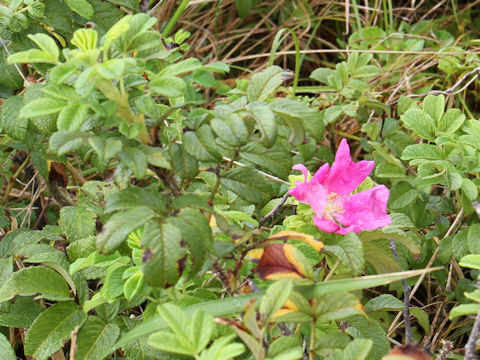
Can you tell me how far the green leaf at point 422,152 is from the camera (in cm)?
155

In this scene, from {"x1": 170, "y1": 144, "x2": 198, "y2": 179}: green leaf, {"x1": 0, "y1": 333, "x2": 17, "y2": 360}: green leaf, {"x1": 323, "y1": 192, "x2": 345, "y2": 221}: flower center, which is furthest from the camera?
{"x1": 0, "y1": 333, "x2": 17, "y2": 360}: green leaf

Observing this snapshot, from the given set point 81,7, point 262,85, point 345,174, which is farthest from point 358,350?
point 81,7

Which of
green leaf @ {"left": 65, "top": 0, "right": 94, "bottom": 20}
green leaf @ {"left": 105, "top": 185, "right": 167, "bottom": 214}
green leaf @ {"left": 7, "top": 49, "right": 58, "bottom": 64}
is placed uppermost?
green leaf @ {"left": 7, "top": 49, "right": 58, "bottom": 64}

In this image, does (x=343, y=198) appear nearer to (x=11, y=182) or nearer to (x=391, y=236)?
(x=391, y=236)

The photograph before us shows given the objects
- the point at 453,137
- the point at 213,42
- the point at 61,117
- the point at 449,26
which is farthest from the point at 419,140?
the point at 61,117

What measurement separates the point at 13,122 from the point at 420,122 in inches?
42.2

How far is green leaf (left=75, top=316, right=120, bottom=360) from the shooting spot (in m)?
1.31

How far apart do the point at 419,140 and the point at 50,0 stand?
4.41 ft

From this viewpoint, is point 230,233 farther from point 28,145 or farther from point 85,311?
point 28,145

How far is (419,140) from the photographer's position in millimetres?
2256

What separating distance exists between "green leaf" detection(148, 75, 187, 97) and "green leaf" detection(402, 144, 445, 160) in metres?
0.70

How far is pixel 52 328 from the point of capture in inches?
53.7

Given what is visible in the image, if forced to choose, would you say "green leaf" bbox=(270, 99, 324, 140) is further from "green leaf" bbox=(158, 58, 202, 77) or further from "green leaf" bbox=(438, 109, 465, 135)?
"green leaf" bbox=(438, 109, 465, 135)

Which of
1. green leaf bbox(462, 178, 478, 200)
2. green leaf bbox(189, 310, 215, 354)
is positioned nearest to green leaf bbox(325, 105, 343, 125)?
green leaf bbox(462, 178, 478, 200)
